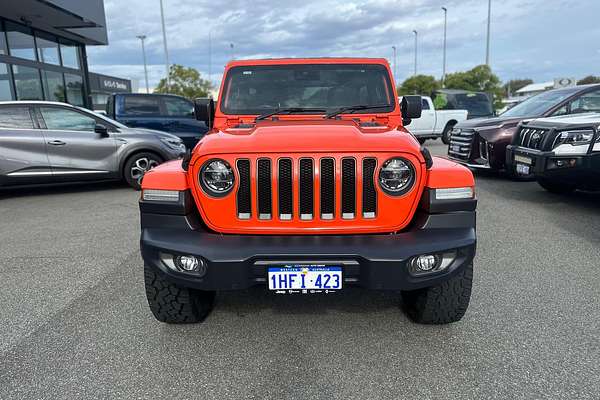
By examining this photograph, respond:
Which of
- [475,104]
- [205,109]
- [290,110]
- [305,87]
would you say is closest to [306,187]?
[290,110]

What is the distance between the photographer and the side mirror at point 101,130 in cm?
738

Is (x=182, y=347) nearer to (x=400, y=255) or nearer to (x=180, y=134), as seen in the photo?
(x=400, y=255)

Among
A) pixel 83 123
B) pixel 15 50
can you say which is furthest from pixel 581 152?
pixel 15 50

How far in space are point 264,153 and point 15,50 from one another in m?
15.0

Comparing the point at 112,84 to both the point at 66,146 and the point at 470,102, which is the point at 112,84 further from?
the point at 66,146

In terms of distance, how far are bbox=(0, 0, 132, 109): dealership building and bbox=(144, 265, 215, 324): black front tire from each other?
12291 millimetres

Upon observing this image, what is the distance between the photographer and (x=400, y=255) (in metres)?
2.33

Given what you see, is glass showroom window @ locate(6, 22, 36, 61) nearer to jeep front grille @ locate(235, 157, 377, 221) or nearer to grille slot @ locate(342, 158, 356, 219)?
jeep front grille @ locate(235, 157, 377, 221)

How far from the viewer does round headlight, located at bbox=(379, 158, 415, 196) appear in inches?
100

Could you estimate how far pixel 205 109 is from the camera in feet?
13.0

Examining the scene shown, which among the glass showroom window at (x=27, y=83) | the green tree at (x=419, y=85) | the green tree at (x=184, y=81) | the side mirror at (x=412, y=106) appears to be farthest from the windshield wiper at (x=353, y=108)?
the green tree at (x=419, y=85)

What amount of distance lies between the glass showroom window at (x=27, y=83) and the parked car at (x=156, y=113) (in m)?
4.97

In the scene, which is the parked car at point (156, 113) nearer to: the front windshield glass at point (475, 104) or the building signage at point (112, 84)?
the front windshield glass at point (475, 104)

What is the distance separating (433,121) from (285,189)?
14.9m
